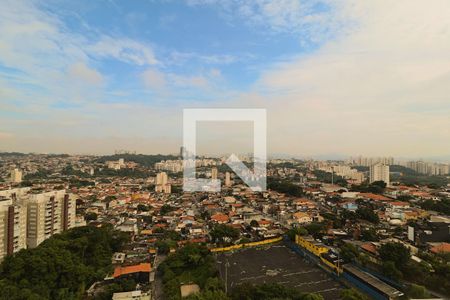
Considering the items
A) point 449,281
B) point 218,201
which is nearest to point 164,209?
point 218,201

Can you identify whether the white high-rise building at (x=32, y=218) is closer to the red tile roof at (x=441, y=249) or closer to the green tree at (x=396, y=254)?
the green tree at (x=396, y=254)

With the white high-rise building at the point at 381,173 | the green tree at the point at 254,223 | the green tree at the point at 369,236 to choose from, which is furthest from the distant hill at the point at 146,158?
the green tree at the point at 369,236

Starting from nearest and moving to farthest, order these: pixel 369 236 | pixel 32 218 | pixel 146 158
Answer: pixel 32 218 → pixel 369 236 → pixel 146 158

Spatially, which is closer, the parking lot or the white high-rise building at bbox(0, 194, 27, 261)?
the parking lot

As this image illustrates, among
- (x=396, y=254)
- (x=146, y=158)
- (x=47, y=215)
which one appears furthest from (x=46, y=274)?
(x=146, y=158)

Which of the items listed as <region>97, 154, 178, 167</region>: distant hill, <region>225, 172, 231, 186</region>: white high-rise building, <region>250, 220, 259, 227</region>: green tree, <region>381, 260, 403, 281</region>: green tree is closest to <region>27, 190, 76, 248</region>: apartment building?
<region>250, 220, 259, 227</region>: green tree

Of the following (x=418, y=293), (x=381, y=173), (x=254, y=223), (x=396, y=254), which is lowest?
(x=254, y=223)

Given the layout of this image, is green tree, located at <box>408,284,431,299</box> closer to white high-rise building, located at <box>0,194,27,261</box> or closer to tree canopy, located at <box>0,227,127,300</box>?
tree canopy, located at <box>0,227,127,300</box>

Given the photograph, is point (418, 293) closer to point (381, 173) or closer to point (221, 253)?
point (221, 253)

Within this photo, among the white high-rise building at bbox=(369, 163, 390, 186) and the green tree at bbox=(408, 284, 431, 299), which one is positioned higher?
the white high-rise building at bbox=(369, 163, 390, 186)
